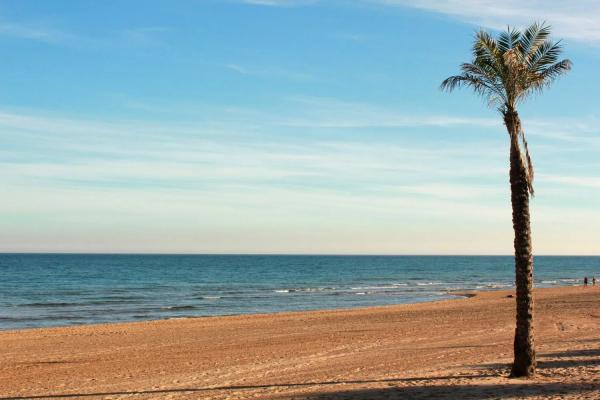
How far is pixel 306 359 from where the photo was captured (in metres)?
20.4

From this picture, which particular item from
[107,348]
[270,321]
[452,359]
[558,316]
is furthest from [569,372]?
[270,321]

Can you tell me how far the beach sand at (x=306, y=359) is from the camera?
15.0 m

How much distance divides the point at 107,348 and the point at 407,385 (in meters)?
13.3

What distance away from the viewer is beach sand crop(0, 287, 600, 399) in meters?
15.0

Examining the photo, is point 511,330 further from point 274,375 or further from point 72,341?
point 72,341

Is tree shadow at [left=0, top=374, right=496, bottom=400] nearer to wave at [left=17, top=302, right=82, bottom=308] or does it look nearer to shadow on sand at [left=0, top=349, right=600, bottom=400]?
shadow on sand at [left=0, top=349, right=600, bottom=400]

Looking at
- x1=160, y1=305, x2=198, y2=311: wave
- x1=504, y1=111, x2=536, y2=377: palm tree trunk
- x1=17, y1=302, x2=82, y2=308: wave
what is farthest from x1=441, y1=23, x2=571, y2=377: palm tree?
x1=17, y1=302, x2=82, y2=308: wave

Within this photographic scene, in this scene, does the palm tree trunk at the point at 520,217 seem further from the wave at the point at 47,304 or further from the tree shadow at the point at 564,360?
the wave at the point at 47,304

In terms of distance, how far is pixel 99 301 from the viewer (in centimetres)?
5334

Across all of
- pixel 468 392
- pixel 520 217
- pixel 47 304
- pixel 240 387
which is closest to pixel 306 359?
pixel 240 387

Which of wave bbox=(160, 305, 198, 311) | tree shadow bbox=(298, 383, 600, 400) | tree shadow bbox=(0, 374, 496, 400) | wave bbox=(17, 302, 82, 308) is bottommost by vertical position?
wave bbox=(17, 302, 82, 308)

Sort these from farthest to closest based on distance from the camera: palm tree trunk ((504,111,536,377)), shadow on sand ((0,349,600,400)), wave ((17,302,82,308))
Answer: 1. wave ((17,302,82,308))
2. palm tree trunk ((504,111,536,377))
3. shadow on sand ((0,349,600,400))

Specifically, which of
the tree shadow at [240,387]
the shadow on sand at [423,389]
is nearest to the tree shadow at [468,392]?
the shadow on sand at [423,389]

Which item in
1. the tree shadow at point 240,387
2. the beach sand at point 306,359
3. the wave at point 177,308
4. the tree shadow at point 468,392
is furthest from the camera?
the wave at point 177,308
